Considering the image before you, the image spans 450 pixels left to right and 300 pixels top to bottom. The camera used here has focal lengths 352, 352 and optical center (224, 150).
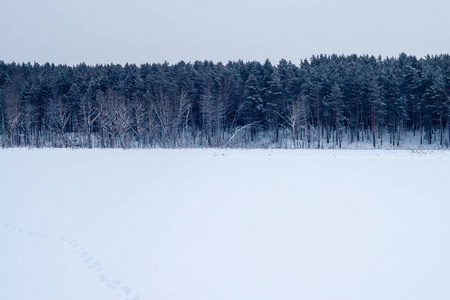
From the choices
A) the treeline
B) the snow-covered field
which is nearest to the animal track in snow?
the snow-covered field

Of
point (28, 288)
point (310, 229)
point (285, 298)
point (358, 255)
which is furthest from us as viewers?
point (310, 229)

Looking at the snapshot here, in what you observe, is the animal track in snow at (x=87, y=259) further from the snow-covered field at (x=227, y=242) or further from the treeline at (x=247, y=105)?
the treeline at (x=247, y=105)

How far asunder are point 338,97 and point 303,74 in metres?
10.8

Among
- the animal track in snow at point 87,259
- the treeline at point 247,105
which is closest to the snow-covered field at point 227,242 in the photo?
the animal track in snow at point 87,259

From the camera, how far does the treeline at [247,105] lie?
4859cm

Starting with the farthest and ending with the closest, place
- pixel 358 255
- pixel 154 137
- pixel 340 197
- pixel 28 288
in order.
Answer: pixel 154 137 → pixel 340 197 → pixel 358 255 → pixel 28 288

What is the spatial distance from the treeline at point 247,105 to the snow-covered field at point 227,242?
34069 mm

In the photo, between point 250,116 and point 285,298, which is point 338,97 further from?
point 285,298

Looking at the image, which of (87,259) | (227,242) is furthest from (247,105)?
(87,259)

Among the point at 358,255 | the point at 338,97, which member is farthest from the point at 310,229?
the point at 338,97

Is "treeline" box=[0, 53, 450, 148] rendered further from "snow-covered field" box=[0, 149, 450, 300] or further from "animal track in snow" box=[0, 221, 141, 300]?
"animal track in snow" box=[0, 221, 141, 300]

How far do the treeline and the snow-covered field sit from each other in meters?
34.1

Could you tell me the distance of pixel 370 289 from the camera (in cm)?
450

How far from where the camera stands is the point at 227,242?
6410mm
